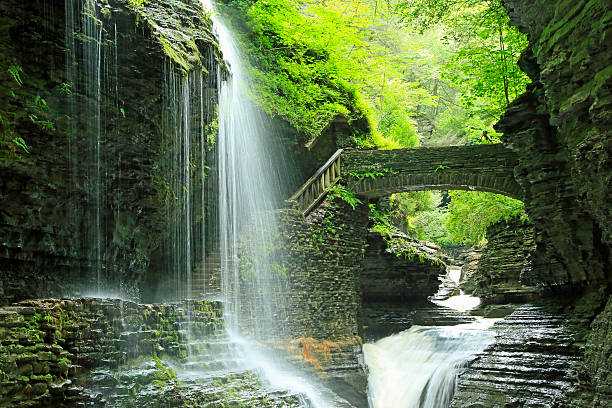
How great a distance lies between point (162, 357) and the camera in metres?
7.48

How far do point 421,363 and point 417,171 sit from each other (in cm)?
538

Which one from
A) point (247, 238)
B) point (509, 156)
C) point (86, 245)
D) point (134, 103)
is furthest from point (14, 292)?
point (509, 156)

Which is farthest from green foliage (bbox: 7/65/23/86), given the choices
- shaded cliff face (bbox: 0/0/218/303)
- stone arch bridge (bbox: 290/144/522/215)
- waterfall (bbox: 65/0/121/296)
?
stone arch bridge (bbox: 290/144/522/215)

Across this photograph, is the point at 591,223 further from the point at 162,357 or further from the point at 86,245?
the point at 86,245

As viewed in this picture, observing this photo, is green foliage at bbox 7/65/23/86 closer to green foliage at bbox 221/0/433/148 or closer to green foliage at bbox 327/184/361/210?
green foliage at bbox 221/0/433/148

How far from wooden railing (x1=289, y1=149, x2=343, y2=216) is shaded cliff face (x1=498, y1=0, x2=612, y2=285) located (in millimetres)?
5333

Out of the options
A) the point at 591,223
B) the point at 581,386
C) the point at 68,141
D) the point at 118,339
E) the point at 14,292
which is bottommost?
the point at 581,386

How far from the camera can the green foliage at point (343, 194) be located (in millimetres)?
14469

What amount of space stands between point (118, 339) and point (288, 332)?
5934 millimetres

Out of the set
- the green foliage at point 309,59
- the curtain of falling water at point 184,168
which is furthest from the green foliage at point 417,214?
the curtain of falling water at point 184,168

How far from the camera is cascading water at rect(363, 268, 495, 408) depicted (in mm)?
10602

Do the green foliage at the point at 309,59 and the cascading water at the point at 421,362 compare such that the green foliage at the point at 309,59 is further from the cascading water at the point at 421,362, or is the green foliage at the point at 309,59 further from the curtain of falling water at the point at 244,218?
the cascading water at the point at 421,362

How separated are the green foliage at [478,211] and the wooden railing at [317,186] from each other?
18.2 ft

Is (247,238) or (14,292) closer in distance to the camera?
(14,292)
